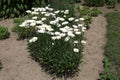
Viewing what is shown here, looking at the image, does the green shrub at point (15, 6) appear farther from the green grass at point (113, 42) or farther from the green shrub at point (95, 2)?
the green grass at point (113, 42)

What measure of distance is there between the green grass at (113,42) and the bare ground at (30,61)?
0.64ft

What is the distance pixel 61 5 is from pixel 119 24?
2.03m

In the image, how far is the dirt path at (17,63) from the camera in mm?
7535

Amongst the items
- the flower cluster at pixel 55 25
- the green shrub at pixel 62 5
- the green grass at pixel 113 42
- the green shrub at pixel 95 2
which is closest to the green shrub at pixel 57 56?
the flower cluster at pixel 55 25

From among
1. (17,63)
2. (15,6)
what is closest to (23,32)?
(17,63)

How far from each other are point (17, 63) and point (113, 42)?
289 centimetres

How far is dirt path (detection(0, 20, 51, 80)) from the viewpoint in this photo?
24.7 ft

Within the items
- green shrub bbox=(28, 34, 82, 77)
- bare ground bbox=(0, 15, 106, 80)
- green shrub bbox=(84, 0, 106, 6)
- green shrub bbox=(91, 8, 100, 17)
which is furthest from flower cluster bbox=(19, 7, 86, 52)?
green shrub bbox=(84, 0, 106, 6)

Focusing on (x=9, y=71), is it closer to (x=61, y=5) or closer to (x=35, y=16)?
(x=35, y=16)

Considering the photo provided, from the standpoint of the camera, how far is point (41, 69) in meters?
7.71

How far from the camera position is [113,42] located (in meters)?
9.08

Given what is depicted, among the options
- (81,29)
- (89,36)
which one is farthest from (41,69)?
(89,36)

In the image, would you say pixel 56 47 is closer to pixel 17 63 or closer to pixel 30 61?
pixel 30 61

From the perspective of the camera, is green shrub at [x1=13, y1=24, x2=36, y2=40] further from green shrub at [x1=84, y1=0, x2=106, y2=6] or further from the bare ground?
green shrub at [x1=84, y1=0, x2=106, y2=6]
